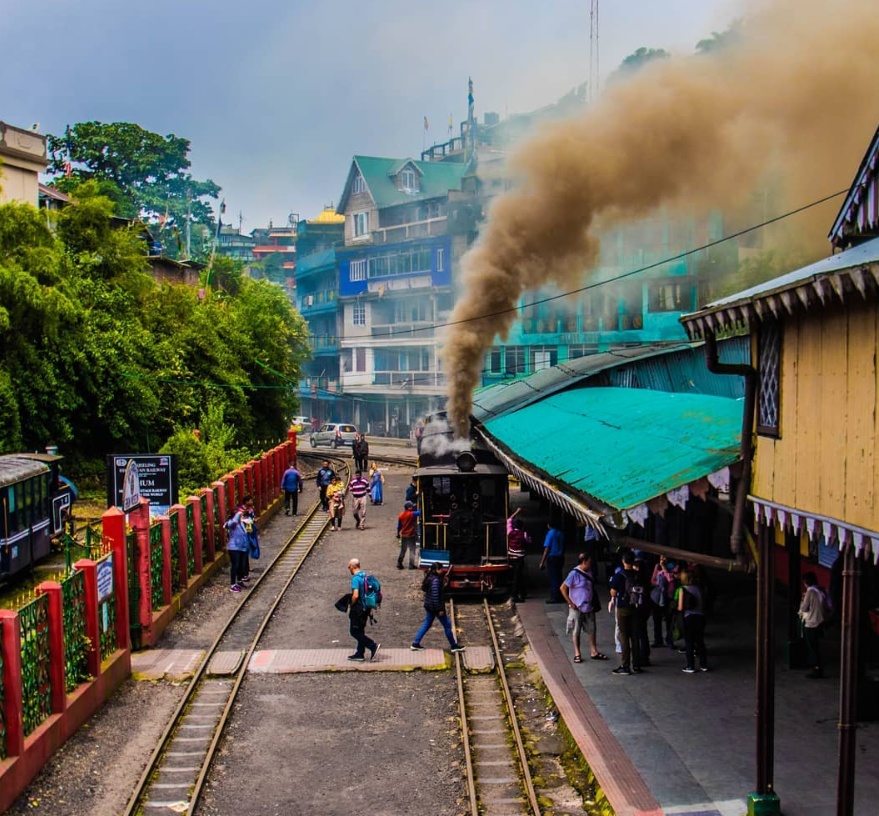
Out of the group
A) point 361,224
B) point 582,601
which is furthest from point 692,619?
point 361,224

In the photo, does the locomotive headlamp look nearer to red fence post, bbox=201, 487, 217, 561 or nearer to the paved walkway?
the paved walkway

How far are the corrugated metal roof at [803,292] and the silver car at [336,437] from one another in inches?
1881

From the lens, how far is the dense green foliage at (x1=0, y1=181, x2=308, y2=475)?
2864cm

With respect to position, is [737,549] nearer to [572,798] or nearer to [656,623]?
[572,798]

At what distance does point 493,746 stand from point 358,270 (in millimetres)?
57686

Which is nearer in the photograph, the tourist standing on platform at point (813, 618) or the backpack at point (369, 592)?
the tourist standing on platform at point (813, 618)

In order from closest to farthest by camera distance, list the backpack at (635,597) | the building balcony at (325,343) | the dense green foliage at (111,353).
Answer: the backpack at (635,597) < the dense green foliage at (111,353) < the building balcony at (325,343)

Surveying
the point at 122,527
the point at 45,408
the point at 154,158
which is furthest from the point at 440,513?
the point at 154,158

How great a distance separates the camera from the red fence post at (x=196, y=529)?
19647 millimetres

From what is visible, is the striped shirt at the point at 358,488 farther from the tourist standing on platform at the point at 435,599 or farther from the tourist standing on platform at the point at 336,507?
the tourist standing on platform at the point at 435,599

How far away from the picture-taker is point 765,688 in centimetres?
902

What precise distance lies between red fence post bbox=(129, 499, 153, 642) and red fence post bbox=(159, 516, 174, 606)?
135 cm

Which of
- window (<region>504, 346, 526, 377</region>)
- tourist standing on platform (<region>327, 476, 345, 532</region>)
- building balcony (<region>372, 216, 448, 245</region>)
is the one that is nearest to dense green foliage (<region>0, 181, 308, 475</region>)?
tourist standing on platform (<region>327, 476, 345, 532</region>)

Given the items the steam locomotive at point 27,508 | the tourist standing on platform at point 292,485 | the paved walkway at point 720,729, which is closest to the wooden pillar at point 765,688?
the paved walkway at point 720,729
